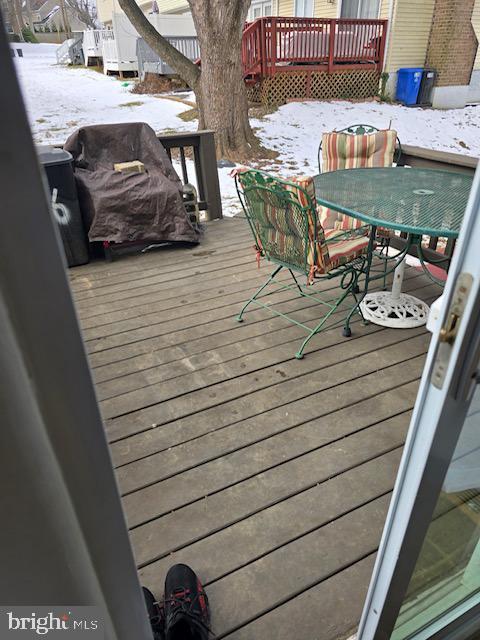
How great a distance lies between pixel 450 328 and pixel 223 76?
6.78 meters

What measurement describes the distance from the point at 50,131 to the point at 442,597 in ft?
33.4

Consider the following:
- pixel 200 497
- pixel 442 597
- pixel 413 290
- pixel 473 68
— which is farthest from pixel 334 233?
pixel 473 68

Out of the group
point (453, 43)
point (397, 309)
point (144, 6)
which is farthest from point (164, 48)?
point (144, 6)

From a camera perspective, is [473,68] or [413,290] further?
[473,68]

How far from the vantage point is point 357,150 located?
3449 mm

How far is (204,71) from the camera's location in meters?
6.43

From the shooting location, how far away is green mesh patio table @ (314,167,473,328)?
2.14 m

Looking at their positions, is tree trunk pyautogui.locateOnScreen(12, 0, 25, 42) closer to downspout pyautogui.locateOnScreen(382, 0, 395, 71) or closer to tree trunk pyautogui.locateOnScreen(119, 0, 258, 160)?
tree trunk pyautogui.locateOnScreen(119, 0, 258, 160)

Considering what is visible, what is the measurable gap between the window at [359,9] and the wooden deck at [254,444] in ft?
36.3

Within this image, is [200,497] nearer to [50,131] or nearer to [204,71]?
[204,71]

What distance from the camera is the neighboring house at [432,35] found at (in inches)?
412

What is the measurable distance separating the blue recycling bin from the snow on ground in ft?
1.75

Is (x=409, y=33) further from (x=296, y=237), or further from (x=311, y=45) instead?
(x=296, y=237)

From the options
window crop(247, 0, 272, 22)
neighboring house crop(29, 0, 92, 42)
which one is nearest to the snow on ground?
window crop(247, 0, 272, 22)
